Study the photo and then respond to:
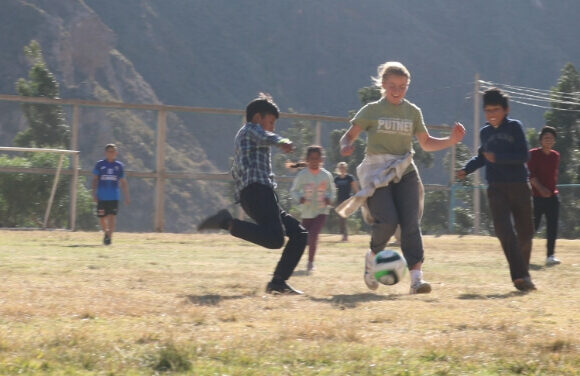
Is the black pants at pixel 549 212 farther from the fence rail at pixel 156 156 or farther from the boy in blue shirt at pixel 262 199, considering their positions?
the fence rail at pixel 156 156

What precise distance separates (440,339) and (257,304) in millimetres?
1711

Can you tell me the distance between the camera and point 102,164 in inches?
598

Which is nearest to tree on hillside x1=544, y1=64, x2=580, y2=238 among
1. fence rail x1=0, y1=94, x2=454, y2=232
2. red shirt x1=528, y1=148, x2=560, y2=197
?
fence rail x1=0, y1=94, x2=454, y2=232

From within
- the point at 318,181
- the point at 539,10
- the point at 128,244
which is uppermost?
the point at 539,10

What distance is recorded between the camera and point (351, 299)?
710cm

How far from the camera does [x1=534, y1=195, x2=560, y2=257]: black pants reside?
38.0ft

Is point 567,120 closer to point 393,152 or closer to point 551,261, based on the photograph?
point 551,261

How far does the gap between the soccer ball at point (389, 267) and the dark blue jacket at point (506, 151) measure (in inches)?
48.0

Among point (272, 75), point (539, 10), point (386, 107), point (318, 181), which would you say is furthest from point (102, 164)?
point (539, 10)

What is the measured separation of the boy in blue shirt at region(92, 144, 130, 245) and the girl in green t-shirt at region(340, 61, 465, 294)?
7.76 m

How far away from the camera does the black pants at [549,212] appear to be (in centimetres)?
1158

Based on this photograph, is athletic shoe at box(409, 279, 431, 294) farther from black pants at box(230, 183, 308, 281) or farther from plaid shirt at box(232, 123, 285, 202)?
plaid shirt at box(232, 123, 285, 202)

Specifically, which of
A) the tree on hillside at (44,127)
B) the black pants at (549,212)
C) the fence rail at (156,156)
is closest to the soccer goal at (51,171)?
the fence rail at (156,156)

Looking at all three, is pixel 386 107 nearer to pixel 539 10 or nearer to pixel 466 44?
Answer: pixel 466 44
